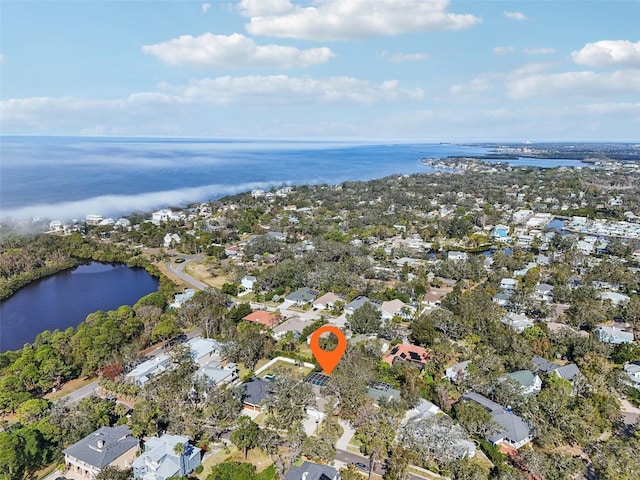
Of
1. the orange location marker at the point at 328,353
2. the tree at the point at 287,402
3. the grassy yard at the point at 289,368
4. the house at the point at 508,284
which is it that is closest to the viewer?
the tree at the point at 287,402

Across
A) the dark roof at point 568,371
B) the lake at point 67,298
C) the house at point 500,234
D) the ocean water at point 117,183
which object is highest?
the ocean water at point 117,183

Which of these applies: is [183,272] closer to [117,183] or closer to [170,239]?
[170,239]

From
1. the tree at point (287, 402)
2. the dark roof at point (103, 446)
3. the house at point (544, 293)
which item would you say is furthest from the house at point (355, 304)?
the dark roof at point (103, 446)

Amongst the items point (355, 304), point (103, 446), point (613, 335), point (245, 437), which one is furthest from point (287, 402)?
point (613, 335)

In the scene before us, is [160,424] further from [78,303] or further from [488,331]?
[78,303]

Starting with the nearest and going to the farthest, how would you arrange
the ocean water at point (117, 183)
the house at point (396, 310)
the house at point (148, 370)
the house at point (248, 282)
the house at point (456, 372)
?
the house at point (456, 372) < the house at point (148, 370) < the house at point (396, 310) < the house at point (248, 282) < the ocean water at point (117, 183)

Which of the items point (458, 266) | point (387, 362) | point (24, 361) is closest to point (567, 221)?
point (458, 266)

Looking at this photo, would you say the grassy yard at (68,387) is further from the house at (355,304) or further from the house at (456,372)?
the house at (456,372)
